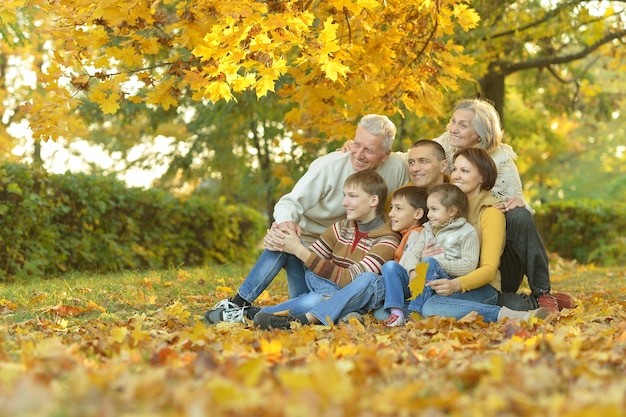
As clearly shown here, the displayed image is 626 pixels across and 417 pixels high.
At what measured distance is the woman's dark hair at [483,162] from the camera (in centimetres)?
511

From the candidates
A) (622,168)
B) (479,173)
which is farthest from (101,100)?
(622,168)

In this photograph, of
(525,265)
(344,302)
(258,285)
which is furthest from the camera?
(525,265)

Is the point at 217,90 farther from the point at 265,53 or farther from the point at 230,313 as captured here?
the point at 230,313

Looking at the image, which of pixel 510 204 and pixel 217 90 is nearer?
pixel 217 90

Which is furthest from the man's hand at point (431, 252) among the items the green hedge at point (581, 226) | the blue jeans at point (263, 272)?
the green hedge at point (581, 226)

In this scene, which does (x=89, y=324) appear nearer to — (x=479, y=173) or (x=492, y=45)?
(x=479, y=173)

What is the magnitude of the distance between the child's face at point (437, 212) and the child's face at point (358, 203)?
0.43 m

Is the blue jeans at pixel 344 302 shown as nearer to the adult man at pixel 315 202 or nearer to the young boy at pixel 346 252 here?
the young boy at pixel 346 252

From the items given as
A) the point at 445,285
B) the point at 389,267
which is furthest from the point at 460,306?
the point at 389,267

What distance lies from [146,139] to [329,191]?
599 inches

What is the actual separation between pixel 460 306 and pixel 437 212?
1.90 feet

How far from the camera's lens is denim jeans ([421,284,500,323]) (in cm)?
486

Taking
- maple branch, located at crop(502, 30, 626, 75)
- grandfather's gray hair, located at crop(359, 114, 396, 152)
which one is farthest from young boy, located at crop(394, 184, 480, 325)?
maple branch, located at crop(502, 30, 626, 75)

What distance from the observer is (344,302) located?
4863 millimetres
